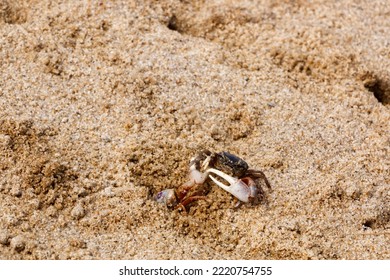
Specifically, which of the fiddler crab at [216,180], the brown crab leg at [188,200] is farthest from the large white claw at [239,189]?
the brown crab leg at [188,200]

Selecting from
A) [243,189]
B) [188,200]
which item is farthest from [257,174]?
[188,200]

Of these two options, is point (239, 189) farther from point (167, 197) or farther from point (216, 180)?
point (167, 197)

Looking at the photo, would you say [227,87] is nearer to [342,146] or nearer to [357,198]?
[342,146]

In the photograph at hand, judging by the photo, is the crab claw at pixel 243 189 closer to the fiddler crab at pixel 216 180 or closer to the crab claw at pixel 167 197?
the fiddler crab at pixel 216 180

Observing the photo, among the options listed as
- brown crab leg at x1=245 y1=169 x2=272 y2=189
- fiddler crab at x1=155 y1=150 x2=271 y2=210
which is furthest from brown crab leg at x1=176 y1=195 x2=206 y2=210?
brown crab leg at x1=245 y1=169 x2=272 y2=189

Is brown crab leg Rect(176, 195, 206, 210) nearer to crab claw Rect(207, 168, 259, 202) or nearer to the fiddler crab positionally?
the fiddler crab
